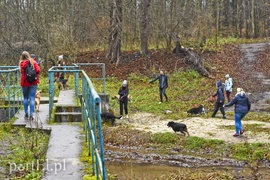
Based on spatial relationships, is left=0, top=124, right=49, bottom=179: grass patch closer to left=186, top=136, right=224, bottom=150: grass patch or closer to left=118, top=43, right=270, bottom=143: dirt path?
left=186, top=136, right=224, bottom=150: grass patch

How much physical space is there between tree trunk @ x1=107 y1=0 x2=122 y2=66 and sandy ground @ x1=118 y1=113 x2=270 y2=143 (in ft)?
37.8

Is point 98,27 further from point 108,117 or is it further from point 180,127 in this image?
point 180,127

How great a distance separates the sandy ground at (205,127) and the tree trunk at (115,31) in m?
11.5

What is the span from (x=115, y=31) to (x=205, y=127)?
15.2 m

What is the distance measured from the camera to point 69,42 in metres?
30.4

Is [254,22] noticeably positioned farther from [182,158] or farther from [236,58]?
[182,158]

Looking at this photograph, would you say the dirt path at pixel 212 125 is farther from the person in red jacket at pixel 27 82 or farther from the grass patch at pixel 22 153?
the grass patch at pixel 22 153

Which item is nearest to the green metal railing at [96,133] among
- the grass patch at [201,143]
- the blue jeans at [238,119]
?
the grass patch at [201,143]

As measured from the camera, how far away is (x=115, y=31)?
30.2 meters

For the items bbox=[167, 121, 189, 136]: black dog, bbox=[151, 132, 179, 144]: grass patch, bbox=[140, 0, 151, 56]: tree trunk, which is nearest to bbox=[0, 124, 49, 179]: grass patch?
bbox=[151, 132, 179, 144]: grass patch

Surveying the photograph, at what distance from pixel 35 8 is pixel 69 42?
10.6 ft

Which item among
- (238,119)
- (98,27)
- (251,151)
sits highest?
(98,27)

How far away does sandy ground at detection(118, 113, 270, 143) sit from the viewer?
48.4ft

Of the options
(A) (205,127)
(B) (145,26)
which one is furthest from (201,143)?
(B) (145,26)
